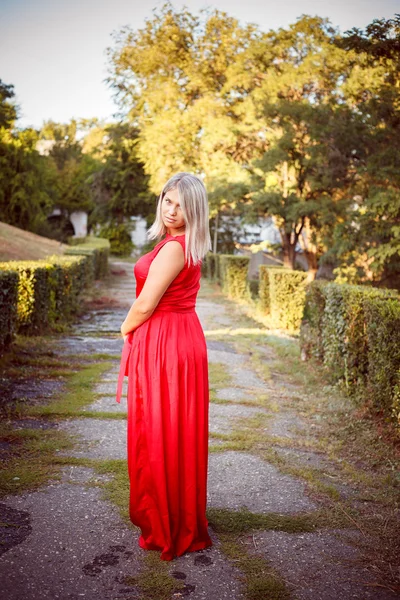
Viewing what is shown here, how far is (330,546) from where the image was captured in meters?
3.53

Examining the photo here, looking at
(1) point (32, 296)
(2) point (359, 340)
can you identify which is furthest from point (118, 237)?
(2) point (359, 340)

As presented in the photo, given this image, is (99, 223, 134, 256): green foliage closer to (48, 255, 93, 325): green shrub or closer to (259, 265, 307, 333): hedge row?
(48, 255, 93, 325): green shrub

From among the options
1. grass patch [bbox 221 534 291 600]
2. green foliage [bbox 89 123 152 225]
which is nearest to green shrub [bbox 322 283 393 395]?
grass patch [bbox 221 534 291 600]

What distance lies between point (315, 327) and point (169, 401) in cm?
623

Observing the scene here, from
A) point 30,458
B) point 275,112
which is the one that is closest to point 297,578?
point 30,458

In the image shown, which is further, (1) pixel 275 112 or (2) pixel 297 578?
(1) pixel 275 112

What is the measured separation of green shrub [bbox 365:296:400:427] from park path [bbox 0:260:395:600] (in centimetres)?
82

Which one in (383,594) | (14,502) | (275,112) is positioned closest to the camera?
(383,594)

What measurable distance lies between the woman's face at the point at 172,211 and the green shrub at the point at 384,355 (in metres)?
2.95

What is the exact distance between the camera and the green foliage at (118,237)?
161 feet

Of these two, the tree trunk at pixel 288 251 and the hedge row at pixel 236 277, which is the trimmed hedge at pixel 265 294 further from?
the tree trunk at pixel 288 251

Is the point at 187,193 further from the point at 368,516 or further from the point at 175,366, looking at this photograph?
the point at 368,516

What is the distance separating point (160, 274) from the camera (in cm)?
322

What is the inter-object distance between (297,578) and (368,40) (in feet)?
37.0
